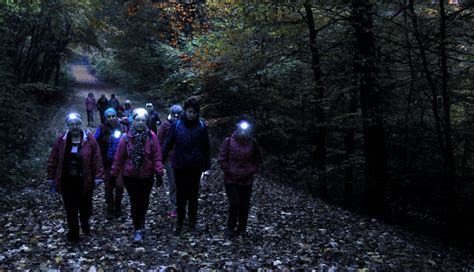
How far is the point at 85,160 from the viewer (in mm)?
6711

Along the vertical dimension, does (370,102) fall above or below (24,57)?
below

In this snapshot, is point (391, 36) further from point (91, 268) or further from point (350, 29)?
point (91, 268)

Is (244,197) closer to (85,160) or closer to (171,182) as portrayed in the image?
(171,182)

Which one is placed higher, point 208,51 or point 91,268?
point 208,51

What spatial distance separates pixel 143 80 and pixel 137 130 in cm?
2965

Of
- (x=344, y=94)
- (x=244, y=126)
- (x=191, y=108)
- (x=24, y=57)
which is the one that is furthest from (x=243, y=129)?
(x=24, y=57)

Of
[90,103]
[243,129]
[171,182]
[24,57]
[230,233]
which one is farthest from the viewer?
[90,103]

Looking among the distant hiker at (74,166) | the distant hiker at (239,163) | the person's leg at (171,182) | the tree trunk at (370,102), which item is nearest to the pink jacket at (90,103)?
the person's leg at (171,182)

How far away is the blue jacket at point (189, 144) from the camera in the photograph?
7211 mm

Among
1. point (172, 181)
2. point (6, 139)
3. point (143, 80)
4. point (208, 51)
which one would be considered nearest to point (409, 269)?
point (172, 181)

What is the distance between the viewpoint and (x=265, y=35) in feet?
42.8

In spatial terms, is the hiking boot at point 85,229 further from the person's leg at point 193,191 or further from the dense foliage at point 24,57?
the dense foliage at point 24,57

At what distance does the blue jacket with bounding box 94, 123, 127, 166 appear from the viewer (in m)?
8.21

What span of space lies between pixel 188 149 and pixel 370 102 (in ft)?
18.0
